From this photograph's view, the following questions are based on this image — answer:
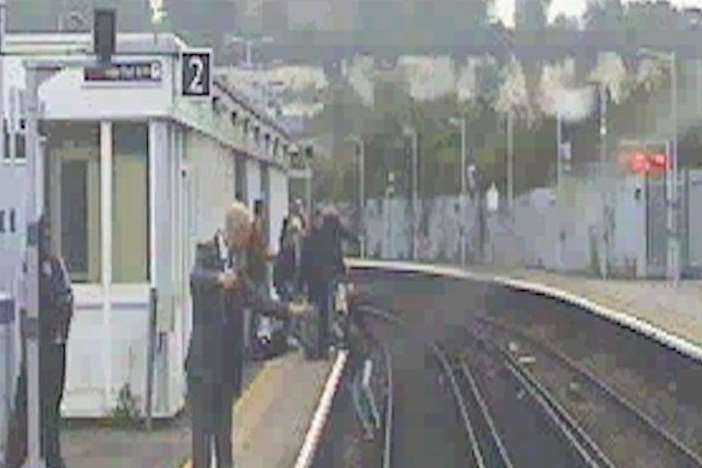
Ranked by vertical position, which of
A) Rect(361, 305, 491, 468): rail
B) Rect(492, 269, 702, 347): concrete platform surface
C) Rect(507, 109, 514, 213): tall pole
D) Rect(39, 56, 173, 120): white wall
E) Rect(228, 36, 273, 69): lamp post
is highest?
Rect(228, 36, 273, 69): lamp post

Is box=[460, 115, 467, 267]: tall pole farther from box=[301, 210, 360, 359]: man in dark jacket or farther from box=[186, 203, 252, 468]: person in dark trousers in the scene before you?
box=[186, 203, 252, 468]: person in dark trousers

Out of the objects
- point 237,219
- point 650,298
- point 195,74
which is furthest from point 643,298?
point 237,219

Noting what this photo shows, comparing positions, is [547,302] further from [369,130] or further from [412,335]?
[369,130]

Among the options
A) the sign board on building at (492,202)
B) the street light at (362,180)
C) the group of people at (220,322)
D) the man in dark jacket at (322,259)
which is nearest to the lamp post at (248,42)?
the man in dark jacket at (322,259)

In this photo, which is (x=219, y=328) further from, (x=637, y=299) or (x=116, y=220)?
(x=637, y=299)

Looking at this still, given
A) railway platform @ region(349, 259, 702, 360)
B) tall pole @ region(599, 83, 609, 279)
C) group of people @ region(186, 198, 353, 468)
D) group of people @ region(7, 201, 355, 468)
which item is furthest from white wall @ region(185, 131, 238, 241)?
tall pole @ region(599, 83, 609, 279)

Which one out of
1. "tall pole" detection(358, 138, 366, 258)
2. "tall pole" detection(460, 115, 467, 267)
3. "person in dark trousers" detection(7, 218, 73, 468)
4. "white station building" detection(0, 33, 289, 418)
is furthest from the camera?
"tall pole" detection(358, 138, 366, 258)

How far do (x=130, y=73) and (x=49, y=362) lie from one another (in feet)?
7.74

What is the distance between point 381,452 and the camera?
55.1ft

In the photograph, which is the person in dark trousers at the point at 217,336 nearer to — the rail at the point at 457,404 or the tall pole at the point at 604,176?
the rail at the point at 457,404

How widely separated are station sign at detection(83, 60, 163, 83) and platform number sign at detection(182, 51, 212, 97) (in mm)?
234

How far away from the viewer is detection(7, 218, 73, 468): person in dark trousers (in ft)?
34.4

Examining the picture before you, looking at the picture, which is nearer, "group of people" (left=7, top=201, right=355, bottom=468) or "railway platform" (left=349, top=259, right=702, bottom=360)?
"group of people" (left=7, top=201, right=355, bottom=468)

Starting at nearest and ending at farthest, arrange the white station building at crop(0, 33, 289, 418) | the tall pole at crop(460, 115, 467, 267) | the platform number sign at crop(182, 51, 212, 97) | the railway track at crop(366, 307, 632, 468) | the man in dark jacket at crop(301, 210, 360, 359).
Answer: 1. the platform number sign at crop(182, 51, 212, 97)
2. the white station building at crop(0, 33, 289, 418)
3. the railway track at crop(366, 307, 632, 468)
4. the man in dark jacket at crop(301, 210, 360, 359)
5. the tall pole at crop(460, 115, 467, 267)
